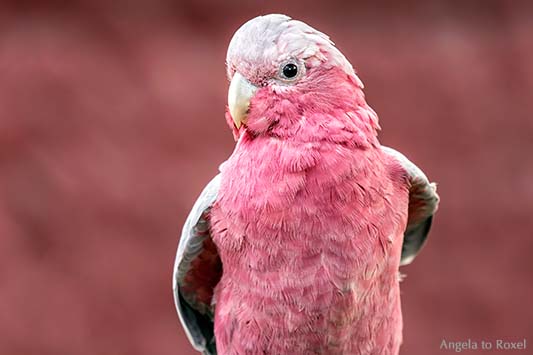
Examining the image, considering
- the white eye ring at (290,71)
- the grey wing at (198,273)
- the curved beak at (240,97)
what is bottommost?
the grey wing at (198,273)

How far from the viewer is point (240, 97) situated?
7.81ft

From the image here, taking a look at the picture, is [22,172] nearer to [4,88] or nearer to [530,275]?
[4,88]

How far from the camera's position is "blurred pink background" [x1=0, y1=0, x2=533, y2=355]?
183 inches

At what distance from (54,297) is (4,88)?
132cm

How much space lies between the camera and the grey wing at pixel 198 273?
2.63 metres

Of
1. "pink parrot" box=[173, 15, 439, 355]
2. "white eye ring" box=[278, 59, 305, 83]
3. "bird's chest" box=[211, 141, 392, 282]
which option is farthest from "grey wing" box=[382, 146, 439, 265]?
"white eye ring" box=[278, 59, 305, 83]

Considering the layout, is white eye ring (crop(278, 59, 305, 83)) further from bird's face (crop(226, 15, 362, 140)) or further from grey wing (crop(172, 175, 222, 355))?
grey wing (crop(172, 175, 222, 355))

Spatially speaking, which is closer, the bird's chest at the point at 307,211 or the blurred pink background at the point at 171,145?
the bird's chest at the point at 307,211

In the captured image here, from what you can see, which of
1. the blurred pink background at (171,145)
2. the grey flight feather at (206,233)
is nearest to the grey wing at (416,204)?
the grey flight feather at (206,233)

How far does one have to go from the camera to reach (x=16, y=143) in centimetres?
467

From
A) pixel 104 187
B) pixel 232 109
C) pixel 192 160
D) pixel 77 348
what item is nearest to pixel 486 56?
pixel 192 160

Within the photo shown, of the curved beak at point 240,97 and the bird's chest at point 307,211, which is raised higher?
the curved beak at point 240,97

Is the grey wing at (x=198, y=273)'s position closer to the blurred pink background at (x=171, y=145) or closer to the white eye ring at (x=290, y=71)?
the white eye ring at (x=290, y=71)

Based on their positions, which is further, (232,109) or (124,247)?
(124,247)
